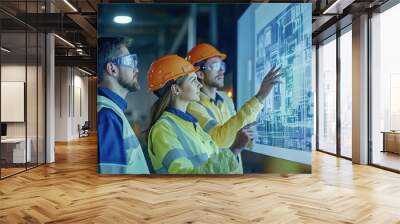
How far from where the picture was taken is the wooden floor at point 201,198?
4023 mm

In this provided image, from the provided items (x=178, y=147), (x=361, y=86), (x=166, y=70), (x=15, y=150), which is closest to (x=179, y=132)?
(x=178, y=147)

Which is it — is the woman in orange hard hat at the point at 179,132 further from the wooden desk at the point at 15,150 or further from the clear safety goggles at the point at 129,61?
the wooden desk at the point at 15,150

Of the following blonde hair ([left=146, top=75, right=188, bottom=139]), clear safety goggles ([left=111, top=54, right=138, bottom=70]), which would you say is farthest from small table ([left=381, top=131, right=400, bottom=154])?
clear safety goggles ([left=111, top=54, right=138, bottom=70])

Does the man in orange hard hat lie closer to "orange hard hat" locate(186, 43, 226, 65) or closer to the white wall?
"orange hard hat" locate(186, 43, 226, 65)

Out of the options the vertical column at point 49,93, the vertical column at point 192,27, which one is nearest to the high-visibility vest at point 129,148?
the vertical column at point 192,27

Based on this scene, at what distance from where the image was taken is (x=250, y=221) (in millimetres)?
3871

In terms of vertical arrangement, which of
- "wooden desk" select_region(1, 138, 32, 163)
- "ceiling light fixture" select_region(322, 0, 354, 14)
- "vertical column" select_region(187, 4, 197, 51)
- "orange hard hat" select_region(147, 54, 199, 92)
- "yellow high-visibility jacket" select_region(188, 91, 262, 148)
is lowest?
"wooden desk" select_region(1, 138, 32, 163)

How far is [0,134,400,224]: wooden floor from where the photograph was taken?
13.2 feet

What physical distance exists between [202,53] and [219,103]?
2.97ft

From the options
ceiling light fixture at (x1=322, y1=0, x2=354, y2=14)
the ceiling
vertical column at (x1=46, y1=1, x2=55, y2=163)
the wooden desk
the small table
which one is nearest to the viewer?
the ceiling

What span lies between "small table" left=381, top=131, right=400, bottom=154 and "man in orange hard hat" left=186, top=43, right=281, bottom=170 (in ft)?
10.6

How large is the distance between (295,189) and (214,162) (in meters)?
1.54

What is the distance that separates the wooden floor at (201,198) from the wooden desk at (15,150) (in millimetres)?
728

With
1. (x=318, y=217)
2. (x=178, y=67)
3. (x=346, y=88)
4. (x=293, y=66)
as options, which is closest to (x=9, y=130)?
(x=178, y=67)
